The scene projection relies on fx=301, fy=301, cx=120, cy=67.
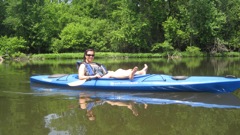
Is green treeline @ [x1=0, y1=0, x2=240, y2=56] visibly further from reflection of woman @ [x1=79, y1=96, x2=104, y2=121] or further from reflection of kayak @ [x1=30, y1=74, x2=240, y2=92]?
reflection of woman @ [x1=79, y1=96, x2=104, y2=121]

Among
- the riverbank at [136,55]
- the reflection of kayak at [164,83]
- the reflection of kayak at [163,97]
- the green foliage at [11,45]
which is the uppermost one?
the green foliage at [11,45]

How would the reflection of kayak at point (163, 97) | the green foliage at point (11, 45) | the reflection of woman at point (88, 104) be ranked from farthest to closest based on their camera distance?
1. the green foliage at point (11, 45)
2. the reflection of kayak at point (163, 97)
3. the reflection of woman at point (88, 104)

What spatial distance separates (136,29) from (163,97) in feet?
86.7

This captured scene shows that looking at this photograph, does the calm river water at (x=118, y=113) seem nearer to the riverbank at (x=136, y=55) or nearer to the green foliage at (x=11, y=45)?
the riverbank at (x=136, y=55)

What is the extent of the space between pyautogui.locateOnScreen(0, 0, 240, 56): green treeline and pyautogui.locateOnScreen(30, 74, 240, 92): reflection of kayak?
79.9ft

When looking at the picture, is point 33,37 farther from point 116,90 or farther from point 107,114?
point 107,114

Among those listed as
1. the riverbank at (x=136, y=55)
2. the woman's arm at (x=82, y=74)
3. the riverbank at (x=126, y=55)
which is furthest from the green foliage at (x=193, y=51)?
the woman's arm at (x=82, y=74)

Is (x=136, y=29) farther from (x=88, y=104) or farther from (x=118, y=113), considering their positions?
(x=118, y=113)

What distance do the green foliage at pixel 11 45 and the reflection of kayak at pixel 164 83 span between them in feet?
83.5

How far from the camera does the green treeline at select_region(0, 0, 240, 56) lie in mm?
32312

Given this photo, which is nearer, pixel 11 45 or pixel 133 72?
pixel 133 72

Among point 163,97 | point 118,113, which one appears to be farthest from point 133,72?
point 118,113

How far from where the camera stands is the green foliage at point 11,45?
3186 cm

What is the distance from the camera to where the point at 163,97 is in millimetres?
7145
